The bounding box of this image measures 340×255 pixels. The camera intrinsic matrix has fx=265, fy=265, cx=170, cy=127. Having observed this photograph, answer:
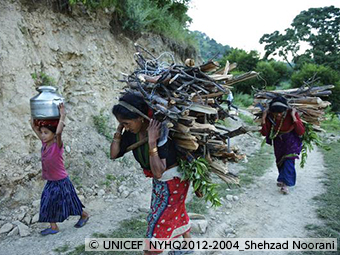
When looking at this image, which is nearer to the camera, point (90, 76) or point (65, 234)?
point (65, 234)

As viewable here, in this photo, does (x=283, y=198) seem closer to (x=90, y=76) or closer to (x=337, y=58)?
(x=90, y=76)

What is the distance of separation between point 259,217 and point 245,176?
1.82m

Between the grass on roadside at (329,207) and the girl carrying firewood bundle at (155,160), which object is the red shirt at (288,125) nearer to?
the grass on roadside at (329,207)

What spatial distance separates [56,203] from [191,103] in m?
2.07

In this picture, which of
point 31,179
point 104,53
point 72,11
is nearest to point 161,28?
point 104,53

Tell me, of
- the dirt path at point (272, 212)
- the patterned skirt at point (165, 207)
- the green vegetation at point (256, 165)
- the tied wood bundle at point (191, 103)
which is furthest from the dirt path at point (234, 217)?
the tied wood bundle at point (191, 103)

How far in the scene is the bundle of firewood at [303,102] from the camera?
466 cm

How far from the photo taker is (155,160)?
6.82ft

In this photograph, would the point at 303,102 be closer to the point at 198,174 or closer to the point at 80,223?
the point at 198,174

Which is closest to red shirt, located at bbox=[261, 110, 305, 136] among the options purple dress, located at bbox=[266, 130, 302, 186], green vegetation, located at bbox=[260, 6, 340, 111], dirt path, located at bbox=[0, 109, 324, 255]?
purple dress, located at bbox=[266, 130, 302, 186]

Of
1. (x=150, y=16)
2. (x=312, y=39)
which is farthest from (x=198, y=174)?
(x=312, y=39)

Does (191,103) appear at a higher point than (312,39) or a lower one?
lower

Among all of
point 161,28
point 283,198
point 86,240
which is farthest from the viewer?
point 161,28

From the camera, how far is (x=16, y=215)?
349cm
